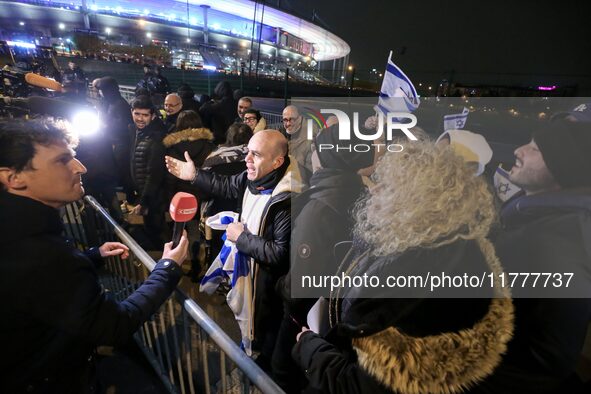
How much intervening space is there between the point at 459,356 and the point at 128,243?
6.95ft

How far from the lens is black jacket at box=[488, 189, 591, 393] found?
1.12 meters

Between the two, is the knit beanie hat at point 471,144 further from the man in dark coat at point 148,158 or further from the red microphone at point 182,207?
the man in dark coat at point 148,158

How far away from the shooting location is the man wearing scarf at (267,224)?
2252 millimetres

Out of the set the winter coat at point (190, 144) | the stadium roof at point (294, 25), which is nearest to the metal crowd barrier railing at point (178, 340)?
the winter coat at point (190, 144)

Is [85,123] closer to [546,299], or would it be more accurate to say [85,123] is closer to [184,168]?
[184,168]

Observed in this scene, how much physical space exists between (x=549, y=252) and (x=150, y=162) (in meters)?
3.78

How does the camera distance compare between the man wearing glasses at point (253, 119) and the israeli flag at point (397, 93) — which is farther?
the man wearing glasses at point (253, 119)

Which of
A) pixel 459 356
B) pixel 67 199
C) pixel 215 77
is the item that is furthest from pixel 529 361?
pixel 215 77

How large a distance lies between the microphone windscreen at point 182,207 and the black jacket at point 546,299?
1499mm

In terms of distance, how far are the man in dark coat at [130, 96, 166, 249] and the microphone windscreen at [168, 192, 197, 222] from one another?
7.66 feet

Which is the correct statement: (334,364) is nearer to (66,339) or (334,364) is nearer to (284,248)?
(284,248)

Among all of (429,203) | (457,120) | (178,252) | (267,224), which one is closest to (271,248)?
(267,224)

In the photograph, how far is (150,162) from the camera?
372 cm

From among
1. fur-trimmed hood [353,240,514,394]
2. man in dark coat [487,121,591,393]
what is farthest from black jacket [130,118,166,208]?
man in dark coat [487,121,591,393]
